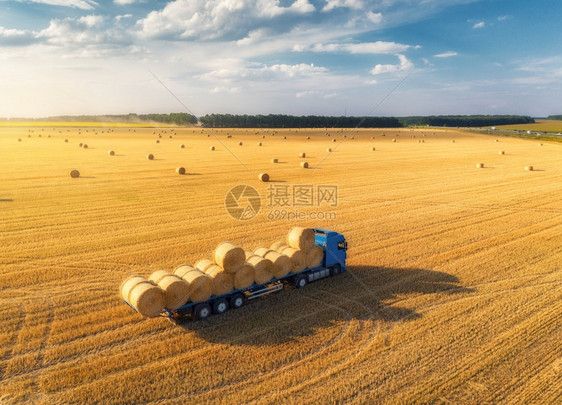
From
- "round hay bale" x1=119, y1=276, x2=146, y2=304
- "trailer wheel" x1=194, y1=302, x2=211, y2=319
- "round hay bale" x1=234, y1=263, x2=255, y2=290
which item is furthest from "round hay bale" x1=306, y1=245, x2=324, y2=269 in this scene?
"round hay bale" x1=119, y1=276, x2=146, y2=304

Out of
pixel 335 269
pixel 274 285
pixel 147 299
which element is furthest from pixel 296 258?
pixel 147 299

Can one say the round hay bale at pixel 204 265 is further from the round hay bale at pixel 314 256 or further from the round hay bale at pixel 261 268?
the round hay bale at pixel 314 256

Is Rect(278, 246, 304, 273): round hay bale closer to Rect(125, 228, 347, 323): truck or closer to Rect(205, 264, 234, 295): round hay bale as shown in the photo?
Rect(125, 228, 347, 323): truck

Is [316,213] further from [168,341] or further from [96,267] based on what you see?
[168,341]

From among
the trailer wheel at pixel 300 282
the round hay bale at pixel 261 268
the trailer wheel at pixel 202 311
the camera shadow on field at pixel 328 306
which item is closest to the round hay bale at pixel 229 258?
the round hay bale at pixel 261 268

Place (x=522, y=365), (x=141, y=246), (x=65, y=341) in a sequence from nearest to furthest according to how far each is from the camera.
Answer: (x=522, y=365) → (x=65, y=341) → (x=141, y=246)

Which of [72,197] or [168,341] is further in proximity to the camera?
[72,197]

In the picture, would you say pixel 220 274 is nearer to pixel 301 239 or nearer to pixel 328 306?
pixel 301 239

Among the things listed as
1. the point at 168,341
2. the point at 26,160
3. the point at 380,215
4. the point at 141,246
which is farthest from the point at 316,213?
the point at 26,160
